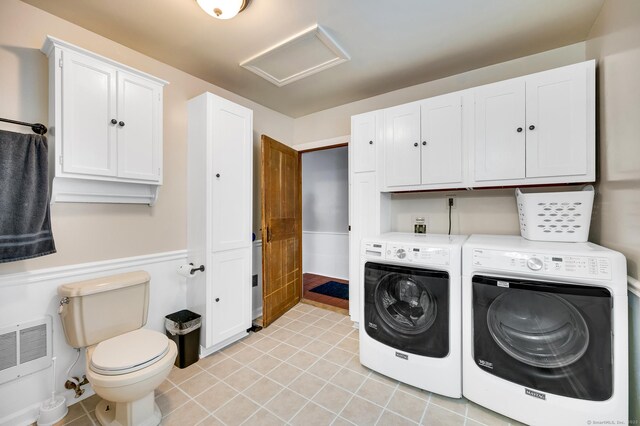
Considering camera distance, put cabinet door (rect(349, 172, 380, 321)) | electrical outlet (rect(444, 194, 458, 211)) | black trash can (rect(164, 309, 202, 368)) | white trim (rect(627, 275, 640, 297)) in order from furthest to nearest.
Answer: cabinet door (rect(349, 172, 380, 321)), electrical outlet (rect(444, 194, 458, 211)), black trash can (rect(164, 309, 202, 368)), white trim (rect(627, 275, 640, 297))

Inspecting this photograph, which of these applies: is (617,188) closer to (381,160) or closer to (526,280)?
(526,280)

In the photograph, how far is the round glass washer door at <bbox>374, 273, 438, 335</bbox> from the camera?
70.7 inches

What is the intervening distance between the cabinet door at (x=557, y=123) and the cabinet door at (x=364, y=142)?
118 centimetres

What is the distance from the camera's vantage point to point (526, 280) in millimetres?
1485

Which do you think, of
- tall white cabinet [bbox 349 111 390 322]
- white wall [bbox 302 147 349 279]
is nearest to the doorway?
white wall [bbox 302 147 349 279]

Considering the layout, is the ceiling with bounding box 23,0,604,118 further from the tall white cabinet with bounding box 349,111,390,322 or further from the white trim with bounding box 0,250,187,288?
the white trim with bounding box 0,250,187,288

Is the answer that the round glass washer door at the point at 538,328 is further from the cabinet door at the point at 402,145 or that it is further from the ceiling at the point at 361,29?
the ceiling at the point at 361,29

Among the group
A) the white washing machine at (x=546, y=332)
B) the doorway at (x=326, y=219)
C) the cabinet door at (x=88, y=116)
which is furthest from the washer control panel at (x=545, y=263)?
the doorway at (x=326, y=219)

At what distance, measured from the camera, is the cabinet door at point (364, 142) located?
256 centimetres

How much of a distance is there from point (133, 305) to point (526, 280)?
2.48 metres

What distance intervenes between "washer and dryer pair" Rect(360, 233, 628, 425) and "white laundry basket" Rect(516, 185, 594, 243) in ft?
0.47

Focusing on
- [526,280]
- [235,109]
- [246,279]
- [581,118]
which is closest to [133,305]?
[246,279]

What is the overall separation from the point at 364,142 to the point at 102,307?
2.42 metres

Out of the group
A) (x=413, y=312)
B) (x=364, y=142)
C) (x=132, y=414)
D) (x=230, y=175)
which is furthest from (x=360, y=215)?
(x=132, y=414)
